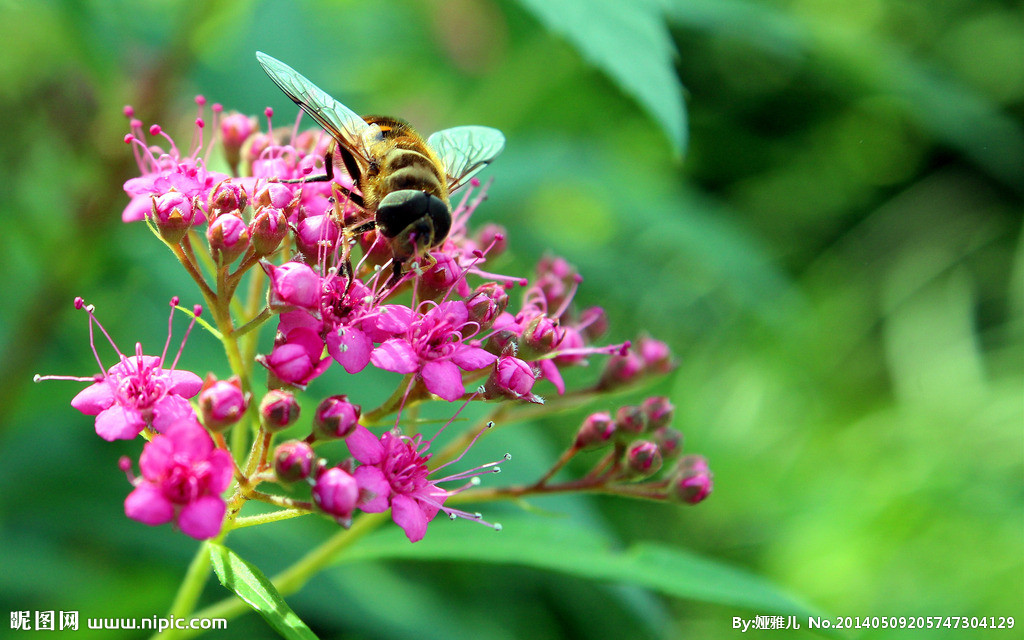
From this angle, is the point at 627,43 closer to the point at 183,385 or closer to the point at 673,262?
the point at 183,385

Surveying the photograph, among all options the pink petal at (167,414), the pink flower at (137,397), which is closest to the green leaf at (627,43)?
the pink flower at (137,397)

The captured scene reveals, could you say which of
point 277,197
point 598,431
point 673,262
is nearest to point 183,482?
point 277,197

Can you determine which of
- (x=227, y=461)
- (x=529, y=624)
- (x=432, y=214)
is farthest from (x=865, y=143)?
(x=227, y=461)

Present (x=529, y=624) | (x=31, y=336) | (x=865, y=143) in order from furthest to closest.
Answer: (x=865, y=143) → (x=529, y=624) → (x=31, y=336)

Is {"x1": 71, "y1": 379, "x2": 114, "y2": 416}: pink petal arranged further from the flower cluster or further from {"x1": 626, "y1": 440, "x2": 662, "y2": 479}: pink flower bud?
{"x1": 626, "y1": 440, "x2": 662, "y2": 479}: pink flower bud

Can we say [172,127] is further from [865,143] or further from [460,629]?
[865,143]

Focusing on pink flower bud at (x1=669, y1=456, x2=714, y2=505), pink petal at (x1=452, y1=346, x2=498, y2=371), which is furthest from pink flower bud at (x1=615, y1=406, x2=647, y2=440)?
pink petal at (x1=452, y1=346, x2=498, y2=371)
